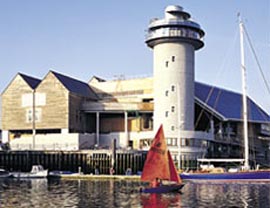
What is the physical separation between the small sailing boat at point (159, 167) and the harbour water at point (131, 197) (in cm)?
138

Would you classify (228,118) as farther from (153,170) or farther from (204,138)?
(153,170)

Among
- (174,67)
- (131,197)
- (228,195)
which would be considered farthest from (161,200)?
(174,67)

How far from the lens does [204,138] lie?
7862 cm

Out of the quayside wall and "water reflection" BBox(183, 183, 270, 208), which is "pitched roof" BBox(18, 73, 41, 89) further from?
"water reflection" BBox(183, 183, 270, 208)

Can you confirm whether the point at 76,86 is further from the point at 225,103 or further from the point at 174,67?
the point at 225,103

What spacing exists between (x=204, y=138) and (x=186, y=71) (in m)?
10.3

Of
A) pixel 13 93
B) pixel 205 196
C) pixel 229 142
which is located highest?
pixel 13 93

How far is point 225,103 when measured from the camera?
9394cm

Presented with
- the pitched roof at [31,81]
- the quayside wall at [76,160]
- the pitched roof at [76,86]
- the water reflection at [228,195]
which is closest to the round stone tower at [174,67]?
the quayside wall at [76,160]

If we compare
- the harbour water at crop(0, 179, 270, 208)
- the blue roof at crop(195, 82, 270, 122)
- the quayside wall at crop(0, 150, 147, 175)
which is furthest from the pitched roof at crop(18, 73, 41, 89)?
the harbour water at crop(0, 179, 270, 208)

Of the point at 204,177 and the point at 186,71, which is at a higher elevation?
the point at 186,71

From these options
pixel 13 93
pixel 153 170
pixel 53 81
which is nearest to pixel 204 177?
pixel 153 170

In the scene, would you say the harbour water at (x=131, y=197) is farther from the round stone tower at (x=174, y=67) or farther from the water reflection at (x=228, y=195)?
the round stone tower at (x=174, y=67)

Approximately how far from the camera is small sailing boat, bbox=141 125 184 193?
46.0m
